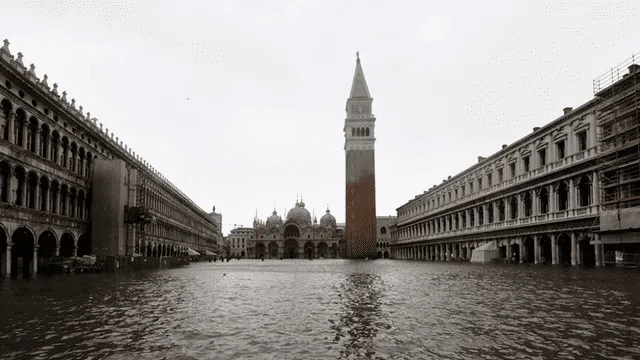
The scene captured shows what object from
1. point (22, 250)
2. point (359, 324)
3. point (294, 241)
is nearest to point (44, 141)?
point (22, 250)

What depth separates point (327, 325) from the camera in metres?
11.5

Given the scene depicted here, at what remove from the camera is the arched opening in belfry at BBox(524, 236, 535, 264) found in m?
45.9

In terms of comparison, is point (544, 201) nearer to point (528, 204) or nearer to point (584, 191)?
point (528, 204)

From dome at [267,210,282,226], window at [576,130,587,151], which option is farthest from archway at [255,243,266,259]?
window at [576,130,587,151]

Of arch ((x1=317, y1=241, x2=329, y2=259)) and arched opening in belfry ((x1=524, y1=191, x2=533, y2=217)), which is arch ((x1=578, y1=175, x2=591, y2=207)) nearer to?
arched opening in belfry ((x1=524, y1=191, x2=533, y2=217))

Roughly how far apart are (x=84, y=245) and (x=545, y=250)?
119 feet

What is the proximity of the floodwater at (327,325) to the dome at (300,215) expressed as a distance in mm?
125842

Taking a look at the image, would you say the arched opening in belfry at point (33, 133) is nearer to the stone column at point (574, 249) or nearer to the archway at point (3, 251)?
the archway at point (3, 251)

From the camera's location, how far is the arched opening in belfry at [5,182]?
29188mm

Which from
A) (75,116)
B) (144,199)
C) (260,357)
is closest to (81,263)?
(75,116)

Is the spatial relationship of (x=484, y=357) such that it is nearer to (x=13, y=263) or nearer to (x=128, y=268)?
(x=13, y=263)

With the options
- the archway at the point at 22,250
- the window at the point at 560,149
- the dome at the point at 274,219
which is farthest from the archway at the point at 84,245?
the dome at the point at 274,219

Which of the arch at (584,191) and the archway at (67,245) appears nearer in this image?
the arch at (584,191)

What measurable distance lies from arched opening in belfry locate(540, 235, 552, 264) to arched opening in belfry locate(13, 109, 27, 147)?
121 feet
